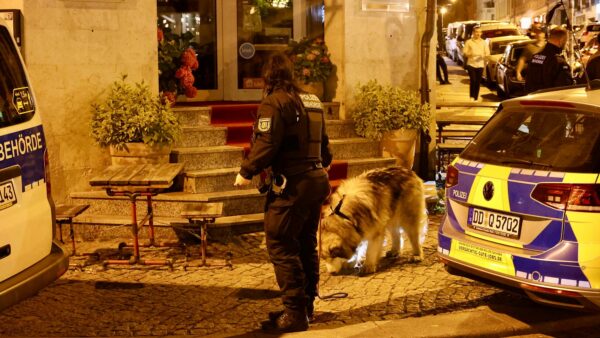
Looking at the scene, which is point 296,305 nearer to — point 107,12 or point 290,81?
point 290,81

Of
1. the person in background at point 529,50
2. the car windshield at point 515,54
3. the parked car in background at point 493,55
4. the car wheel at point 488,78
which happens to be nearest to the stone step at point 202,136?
the person in background at point 529,50

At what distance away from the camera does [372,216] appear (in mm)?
6973

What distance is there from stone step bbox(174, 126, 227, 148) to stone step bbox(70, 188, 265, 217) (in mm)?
869

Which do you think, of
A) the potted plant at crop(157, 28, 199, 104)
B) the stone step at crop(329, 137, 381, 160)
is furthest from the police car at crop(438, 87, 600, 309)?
the potted plant at crop(157, 28, 199, 104)

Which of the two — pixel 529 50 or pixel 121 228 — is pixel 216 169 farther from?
pixel 529 50

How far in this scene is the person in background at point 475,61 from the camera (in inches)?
823

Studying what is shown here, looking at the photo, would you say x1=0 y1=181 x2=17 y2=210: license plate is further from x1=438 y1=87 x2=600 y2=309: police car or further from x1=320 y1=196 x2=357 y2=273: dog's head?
x1=438 y1=87 x2=600 y2=309: police car

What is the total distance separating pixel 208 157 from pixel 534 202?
15.4 ft

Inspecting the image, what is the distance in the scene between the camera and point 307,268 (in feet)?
19.6

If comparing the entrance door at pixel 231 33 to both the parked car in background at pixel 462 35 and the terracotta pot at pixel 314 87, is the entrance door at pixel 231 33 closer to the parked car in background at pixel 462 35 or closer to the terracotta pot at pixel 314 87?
the terracotta pot at pixel 314 87

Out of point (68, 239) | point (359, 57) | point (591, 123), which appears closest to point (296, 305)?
point (591, 123)

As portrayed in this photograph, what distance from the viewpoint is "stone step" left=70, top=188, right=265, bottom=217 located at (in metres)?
8.50

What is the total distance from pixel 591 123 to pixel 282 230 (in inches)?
86.5

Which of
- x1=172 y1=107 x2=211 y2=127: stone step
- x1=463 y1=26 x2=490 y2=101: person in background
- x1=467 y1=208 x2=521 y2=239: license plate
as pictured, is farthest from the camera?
x1=463 y1=26 x2=490 y2=101: person in background
